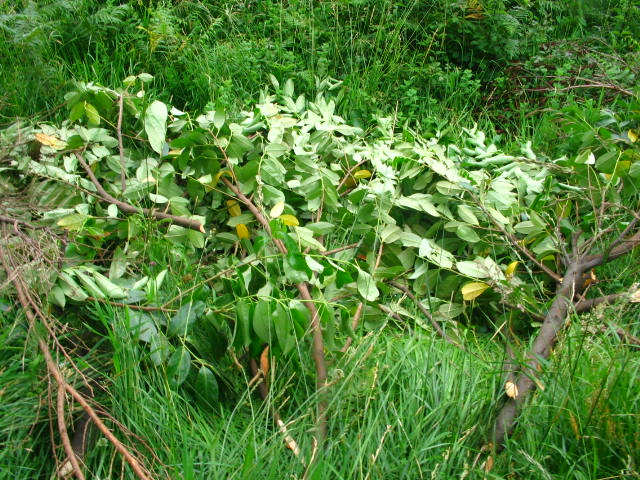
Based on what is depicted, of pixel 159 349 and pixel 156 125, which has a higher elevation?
pixel 156 125

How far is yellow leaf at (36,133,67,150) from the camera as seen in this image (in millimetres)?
2979

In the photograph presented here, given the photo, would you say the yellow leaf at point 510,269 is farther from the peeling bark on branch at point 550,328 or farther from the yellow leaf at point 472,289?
the peeling bark on branch at point 550,328

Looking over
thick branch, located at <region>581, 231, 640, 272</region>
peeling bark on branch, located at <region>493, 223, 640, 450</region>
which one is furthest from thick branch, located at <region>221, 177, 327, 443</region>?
thick branch, located at <region>581, 231, 640, 272</region>

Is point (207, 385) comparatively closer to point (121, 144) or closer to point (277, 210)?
point (277, 210)

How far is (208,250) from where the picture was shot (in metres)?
3.06

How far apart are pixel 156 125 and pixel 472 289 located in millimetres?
1618

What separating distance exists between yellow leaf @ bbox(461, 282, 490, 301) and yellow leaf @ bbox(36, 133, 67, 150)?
1.91 metres

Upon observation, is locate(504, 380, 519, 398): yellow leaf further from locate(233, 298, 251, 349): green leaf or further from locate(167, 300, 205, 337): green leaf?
locate(167, 300, 205, 337): green leaf

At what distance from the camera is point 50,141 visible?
118 inches

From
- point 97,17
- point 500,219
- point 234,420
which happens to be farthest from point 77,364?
point 97,17

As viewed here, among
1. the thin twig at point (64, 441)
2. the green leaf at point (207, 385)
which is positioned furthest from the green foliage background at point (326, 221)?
the thin twig at point (64, 441)

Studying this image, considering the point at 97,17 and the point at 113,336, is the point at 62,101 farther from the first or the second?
the point at 113,336

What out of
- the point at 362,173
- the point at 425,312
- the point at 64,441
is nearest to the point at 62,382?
the point at 64,441

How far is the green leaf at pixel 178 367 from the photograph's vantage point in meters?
2.16
